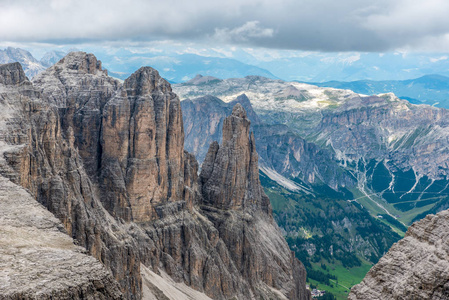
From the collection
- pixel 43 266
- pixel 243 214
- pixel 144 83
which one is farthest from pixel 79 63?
pixel 43 266

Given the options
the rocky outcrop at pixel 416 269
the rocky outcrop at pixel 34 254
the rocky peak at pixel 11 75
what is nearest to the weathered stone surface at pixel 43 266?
the rocky outcrop at pixel 34 254

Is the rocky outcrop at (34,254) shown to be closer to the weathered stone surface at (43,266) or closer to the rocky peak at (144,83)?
the weathered stone surface at (43,266)

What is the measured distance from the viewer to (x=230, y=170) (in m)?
148

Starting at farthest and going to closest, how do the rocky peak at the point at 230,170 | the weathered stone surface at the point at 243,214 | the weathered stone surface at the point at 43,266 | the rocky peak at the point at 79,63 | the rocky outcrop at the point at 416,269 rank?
the rocky peak at the point at 230,170, the weathered stone surface at the point at 243,214, the rocky peak at the point at 79,63, the weathered stone surface at the point at 43,266, the rocky outcrop at the point at 416,269

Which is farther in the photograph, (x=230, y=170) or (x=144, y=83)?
(x=230, y=170)

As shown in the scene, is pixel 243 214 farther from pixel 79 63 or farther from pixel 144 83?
pixel 79 63

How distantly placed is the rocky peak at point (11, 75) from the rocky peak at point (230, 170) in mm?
62968

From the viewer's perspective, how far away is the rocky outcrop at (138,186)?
95.2 meters

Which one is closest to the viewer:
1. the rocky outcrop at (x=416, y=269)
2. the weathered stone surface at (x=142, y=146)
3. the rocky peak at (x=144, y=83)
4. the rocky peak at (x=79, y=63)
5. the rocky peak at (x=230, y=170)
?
the rocky outcrop at (x=416, y=269)

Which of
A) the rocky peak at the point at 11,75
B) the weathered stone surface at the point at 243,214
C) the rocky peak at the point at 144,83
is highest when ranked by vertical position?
the rocky peak at the point at 11,75

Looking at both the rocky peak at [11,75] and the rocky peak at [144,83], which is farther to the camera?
the rocky peak at [144,83]

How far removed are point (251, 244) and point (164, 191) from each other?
30.2 meters

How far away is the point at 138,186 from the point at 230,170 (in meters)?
33.8

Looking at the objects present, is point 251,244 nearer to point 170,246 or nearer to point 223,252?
point 223,252
